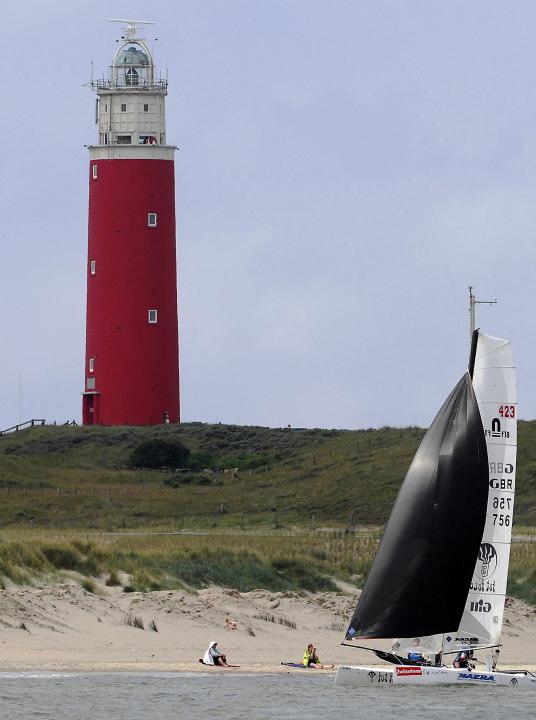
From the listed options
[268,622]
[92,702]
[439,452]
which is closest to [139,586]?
[268,622]

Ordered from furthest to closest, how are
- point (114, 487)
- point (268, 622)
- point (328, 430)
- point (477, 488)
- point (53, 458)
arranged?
point (328, 430) → point (53, 458) → point (114, 487) → point (268, 622) → point (477, 488)

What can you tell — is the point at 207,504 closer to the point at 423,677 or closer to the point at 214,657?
the point at 214,657

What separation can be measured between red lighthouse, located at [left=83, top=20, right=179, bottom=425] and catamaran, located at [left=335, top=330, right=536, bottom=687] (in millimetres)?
38616

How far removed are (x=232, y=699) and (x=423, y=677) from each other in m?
Result: 3.04

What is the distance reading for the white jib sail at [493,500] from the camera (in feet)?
91.8

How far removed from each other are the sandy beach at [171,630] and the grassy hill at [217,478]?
50.9 feet

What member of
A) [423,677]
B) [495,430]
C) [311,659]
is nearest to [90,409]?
[311,659]

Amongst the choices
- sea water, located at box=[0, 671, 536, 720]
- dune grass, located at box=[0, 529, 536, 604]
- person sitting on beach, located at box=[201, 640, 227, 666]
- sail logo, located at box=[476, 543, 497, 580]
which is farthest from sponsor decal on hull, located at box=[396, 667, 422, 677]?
dune grass, located at box=[0, 529, 536, 604]

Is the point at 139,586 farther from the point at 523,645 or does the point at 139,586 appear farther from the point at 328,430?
the point at 328,430

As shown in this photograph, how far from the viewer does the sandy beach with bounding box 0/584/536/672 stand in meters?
30.9

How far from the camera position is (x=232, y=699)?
28.7 meters

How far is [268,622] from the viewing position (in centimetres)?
3372

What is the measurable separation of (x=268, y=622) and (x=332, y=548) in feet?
21.7

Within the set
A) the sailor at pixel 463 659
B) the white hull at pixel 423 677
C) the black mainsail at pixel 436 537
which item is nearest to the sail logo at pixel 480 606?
the black mainsail at pixel 436 537
